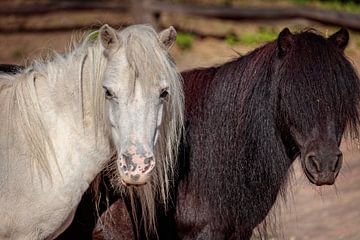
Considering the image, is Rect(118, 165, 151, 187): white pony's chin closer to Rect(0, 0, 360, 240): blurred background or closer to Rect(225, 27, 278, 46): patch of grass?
Rect(0, 0, 360, 240): blurred background

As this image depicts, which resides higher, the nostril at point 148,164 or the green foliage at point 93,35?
the green foliage at point 93,35

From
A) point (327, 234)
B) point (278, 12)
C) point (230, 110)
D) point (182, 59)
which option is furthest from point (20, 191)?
point (278, 12)

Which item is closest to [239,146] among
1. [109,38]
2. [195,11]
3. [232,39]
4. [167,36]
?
[167,36]

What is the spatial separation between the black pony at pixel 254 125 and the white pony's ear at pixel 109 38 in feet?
2.35

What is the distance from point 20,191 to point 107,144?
20.7 inches

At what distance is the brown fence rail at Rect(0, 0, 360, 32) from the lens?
11.3 meters


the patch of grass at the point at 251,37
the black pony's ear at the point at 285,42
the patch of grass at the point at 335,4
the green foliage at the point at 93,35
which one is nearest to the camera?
the black pony's ear at the point at 285,42

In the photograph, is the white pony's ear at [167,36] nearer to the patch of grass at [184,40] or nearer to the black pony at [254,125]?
the black pony at [254,125]

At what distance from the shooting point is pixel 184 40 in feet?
39.1

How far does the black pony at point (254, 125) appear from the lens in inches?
180

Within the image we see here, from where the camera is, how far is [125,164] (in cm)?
427

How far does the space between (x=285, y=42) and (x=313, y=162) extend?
70cm

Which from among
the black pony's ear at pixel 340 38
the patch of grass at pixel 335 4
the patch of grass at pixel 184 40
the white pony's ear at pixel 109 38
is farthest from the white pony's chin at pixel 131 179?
the patch of grass at pixel 335 4

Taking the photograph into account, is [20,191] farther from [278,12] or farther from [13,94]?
[278,12]
